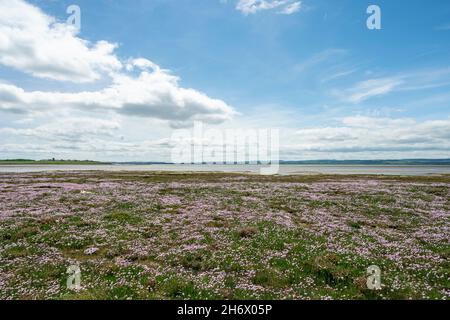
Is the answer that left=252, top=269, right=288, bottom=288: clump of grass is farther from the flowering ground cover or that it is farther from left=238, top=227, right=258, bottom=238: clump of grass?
left=238, top=227, right=258, bottom=238: clump of grass

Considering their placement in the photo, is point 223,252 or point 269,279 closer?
point 269,279

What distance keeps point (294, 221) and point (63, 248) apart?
16.2m

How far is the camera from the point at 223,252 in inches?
566

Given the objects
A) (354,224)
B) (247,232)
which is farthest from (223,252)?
(354,224)

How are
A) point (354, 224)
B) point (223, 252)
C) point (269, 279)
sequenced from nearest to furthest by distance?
point (269, 279), point (223, 252), point (354, 224)

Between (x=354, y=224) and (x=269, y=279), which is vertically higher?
(x=354, y=224)

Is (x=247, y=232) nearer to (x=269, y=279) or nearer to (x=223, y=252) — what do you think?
(x=223, y=252)

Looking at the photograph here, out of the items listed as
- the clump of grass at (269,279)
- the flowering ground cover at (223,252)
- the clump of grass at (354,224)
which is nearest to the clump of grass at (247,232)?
the flowering ground cover at (223,252)

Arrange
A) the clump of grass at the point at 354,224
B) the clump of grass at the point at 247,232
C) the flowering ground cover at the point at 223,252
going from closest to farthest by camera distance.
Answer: the flowering ground cover at the point at 223,252
the clump of grass at the point at 247,232
the clump of grass at the point at 354,224

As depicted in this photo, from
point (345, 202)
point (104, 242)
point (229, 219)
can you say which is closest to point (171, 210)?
point (229, 219)

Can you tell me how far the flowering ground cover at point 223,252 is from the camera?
408 inches

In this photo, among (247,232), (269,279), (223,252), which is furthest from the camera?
(247,232)

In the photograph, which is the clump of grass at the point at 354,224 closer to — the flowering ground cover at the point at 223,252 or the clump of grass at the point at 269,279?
the flowering ground cover at the point at 223,252

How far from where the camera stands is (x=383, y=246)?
15.4 meters
